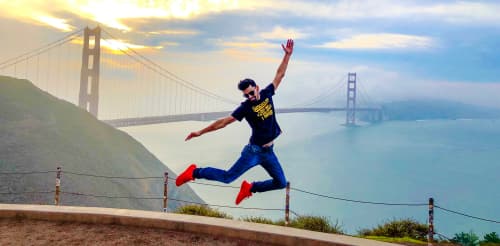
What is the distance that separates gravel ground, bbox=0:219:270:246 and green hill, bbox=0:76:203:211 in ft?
96.1

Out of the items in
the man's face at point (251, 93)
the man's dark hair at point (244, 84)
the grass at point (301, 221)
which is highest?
the man's dark hair at point (244, 84)

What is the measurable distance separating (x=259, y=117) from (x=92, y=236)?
321 cm

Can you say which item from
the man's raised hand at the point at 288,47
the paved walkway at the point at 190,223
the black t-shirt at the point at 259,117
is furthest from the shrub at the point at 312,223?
the man's raised hand at the point at 288,47

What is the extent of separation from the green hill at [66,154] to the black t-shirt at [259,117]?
3099cm

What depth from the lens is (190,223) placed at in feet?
23.9

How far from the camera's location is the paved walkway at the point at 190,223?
22.2 ft

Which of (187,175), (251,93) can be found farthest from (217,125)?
(187,175)

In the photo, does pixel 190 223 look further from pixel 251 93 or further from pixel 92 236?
pixel 251 93

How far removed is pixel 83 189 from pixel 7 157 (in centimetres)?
960

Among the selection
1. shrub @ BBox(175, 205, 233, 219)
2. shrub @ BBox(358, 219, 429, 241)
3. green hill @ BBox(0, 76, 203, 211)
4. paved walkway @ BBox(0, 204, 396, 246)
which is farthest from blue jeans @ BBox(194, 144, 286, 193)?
green hill @ BBox(0, 76, 203, 211)

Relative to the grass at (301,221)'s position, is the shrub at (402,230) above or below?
below

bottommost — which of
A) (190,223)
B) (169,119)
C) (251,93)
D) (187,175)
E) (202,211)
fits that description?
(202,211)

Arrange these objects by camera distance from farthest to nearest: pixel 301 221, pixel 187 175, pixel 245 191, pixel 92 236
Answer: pixel 301 221 < pixel 245 191 < pixel 187 175 < pixel 92 236

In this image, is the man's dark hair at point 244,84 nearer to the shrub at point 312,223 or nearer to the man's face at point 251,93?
the man's face at point 251,93
